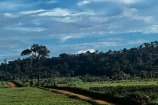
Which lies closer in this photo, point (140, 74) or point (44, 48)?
point (44, 48)

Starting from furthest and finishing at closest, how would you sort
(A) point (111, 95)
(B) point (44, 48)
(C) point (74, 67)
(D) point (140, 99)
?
(C) point (74, 67), (B) point (44, 48), (A) point (111, 95), (D) point (140, 99)

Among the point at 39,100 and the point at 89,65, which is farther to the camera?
the point at 89,65

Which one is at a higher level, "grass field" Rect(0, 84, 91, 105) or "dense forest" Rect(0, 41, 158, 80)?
"dense forest" Rect(0, 41, 158, 80)

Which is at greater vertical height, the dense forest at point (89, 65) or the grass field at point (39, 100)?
the dense forest at point (89, 65)

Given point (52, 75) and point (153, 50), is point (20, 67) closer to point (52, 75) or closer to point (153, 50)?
point (52, 75)

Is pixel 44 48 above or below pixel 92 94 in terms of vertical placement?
above

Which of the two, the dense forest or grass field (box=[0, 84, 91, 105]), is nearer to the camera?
grass field (box=[0, 84, 91, 105])

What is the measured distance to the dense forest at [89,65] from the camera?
447 ft

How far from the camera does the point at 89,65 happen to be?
165 m

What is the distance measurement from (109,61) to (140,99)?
127110mm

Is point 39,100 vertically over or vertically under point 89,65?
under

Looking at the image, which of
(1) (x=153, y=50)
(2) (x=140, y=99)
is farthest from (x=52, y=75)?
(2) (x=140, y=99)

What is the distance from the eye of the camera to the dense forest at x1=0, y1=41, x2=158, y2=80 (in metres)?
136

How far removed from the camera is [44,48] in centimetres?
10694
